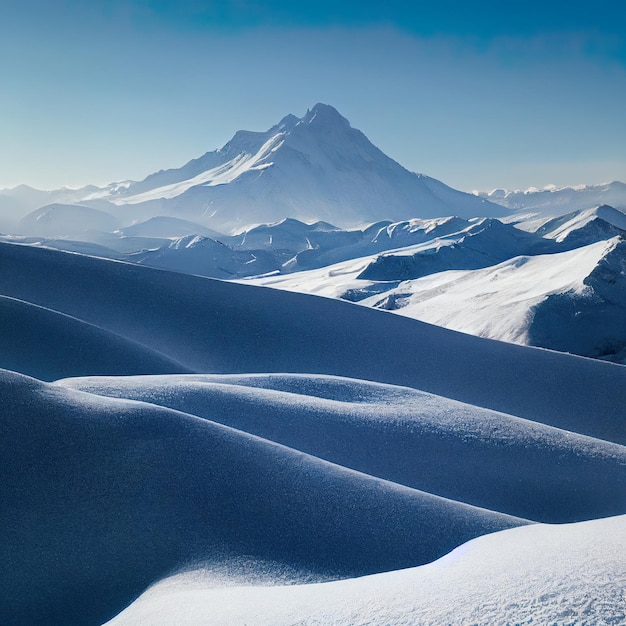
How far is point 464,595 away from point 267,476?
7.56ft

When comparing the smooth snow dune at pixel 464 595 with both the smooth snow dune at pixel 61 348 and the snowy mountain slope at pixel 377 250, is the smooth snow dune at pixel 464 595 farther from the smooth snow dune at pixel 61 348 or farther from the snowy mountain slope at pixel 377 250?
the snowy mountain slope at pixel 377 250

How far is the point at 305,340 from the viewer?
10734 mm

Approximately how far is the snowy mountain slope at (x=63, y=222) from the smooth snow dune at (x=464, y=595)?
3582 inches

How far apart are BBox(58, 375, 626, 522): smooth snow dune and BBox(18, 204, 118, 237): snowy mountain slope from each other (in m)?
87.9

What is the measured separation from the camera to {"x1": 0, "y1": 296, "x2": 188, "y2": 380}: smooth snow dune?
7.27 metres

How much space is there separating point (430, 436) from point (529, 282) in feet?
44.5

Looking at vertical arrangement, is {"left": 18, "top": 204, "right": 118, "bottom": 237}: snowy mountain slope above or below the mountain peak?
below

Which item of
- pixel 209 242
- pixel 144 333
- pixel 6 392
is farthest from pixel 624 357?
pixel 209 242

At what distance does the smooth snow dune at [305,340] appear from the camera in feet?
29.9

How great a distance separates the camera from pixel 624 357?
13.2 metres

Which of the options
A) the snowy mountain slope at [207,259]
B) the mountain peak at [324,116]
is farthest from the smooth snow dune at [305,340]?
the mountain peak at [324,116]

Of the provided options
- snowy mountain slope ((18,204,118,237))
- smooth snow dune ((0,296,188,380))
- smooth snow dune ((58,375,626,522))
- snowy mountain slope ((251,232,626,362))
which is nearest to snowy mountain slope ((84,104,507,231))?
snowy mountain slope ((18,204,118,237))

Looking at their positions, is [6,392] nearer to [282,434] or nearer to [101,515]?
[101,515]

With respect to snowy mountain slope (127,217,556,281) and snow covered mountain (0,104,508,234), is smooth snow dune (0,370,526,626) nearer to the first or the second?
snowy mountain slope (127,217,556,281)
